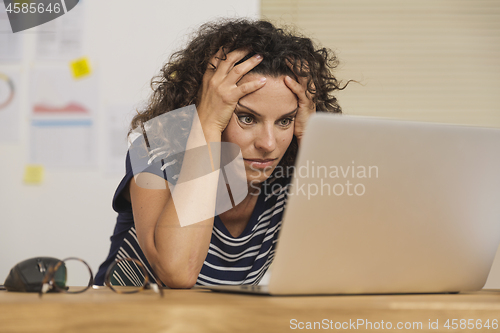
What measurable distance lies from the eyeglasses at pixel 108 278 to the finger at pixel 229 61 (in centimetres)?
50

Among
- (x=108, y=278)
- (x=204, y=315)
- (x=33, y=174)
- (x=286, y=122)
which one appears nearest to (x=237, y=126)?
(x=286, y=122)

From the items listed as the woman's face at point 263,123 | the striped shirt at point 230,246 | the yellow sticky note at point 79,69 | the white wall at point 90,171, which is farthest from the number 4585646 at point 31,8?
the woman's face at point 263,123

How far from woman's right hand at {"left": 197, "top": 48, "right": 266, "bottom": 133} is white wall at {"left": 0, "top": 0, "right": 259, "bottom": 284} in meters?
1.03

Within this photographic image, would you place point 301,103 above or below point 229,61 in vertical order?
below

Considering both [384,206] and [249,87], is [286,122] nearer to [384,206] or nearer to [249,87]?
[249,87]

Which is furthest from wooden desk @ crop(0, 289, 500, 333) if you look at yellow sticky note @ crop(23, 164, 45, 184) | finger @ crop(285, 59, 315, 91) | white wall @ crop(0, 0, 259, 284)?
yellow sticky note @ crop(23, 164, 45, 184)

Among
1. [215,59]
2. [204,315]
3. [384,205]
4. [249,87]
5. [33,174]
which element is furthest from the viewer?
[33,174]

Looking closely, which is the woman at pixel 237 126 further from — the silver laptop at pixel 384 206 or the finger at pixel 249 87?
the silver laptop at pixel 384 206

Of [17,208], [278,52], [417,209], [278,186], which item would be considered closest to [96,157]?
[17,208]

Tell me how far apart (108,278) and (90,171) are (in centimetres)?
155

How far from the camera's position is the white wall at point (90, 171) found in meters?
1.89

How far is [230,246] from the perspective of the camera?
1.06 m

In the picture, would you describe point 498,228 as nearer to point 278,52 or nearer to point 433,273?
point 433,273

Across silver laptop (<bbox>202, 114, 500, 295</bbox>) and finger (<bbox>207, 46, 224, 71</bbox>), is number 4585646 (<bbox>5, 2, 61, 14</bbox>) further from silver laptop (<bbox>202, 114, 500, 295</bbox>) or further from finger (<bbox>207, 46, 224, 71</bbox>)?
silver laptop (<bbox>202, 114, 500, 295</bbox>)
